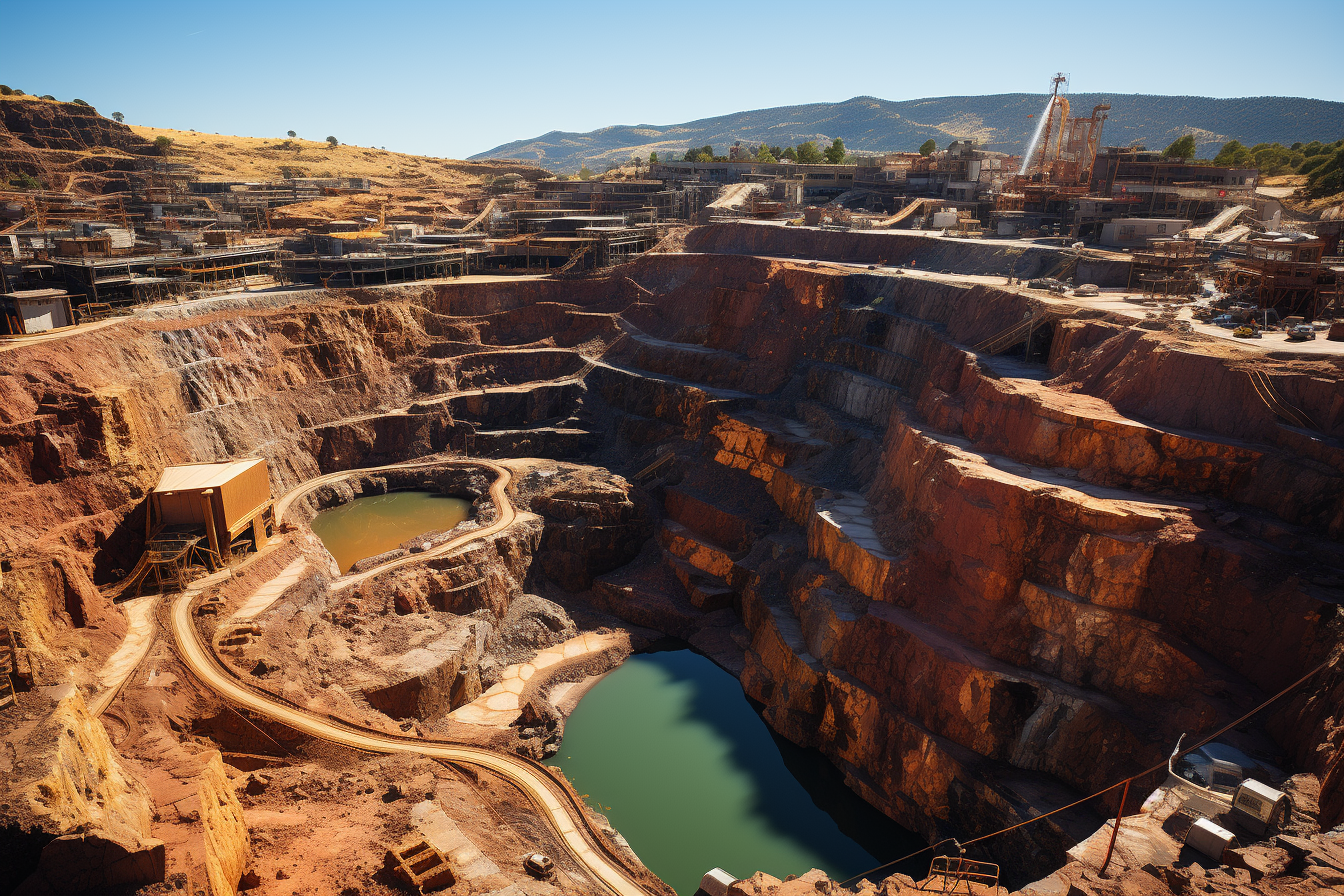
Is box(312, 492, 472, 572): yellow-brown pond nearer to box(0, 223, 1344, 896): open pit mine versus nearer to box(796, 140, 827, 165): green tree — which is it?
box(0, 223, 1344, 896): open pit mine

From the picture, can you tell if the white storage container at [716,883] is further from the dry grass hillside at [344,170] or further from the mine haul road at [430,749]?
the dry grass hillside at [344,170]

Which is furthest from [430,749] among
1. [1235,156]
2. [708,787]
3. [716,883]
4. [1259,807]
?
[1235,156]

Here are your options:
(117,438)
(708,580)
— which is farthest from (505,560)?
(117,438)

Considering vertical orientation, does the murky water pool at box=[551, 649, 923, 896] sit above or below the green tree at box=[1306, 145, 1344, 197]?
below

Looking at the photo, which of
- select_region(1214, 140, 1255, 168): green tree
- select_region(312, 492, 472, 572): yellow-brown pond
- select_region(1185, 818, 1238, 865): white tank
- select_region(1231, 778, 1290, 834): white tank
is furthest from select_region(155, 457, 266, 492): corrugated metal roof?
select_region(1214, 140, 1255, 168): green tree

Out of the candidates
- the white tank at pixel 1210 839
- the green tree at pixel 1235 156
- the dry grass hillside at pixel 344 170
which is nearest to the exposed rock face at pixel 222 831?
the white tank at pixel 1210 839

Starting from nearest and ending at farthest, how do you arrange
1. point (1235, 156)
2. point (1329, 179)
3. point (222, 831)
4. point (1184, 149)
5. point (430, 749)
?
point (222, 831), point (430, 749), point (1329, 179), point (1235, 156), point (1184, 149)

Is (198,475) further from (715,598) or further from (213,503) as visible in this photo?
(715,598)
